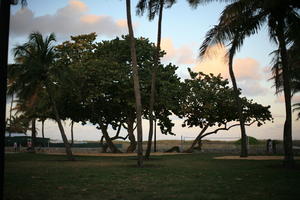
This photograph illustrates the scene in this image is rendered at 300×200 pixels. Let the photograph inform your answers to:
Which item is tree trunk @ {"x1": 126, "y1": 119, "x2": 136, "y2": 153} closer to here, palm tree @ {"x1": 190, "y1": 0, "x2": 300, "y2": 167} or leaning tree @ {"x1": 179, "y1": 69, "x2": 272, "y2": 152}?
leaning tree @ {"x1": 179, "y1": 69, "x2": 272, "y2": 152}

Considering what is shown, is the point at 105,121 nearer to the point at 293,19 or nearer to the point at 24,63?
the point at 24,63

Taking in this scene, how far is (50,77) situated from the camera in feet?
82.0

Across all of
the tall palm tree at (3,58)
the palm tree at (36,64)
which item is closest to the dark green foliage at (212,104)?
the palm tree at (36,64)

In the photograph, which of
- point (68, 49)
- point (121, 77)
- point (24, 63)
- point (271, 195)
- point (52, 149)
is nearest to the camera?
point (271, 195)

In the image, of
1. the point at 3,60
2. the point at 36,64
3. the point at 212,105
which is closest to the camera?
the point at 3,60

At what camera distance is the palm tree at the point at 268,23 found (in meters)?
16.3

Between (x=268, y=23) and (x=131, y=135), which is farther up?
(x=268, y=23)

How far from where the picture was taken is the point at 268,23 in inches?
686

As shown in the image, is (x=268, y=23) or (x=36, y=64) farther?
(x=36, y=64)

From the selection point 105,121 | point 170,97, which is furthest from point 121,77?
point 105,121

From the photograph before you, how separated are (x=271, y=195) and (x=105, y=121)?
1290 inches

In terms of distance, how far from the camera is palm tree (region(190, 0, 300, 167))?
16.3m

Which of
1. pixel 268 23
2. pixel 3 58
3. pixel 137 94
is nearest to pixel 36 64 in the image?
pixel 137 94

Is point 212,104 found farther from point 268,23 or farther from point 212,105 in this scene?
point 268,23
